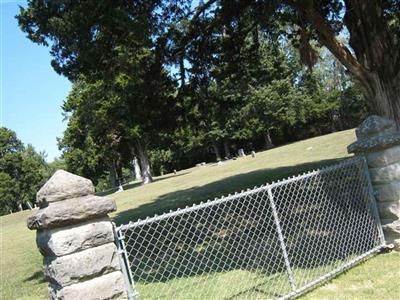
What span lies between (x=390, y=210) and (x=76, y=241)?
457 cm

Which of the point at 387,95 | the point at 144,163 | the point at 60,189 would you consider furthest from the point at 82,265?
the point at 144,163

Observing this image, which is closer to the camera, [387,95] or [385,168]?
[385,168]

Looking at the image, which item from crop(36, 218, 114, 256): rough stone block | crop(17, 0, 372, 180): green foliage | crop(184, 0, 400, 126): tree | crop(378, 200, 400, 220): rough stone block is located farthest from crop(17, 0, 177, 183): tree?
crop(36, 218, 114, 256): rough stone block

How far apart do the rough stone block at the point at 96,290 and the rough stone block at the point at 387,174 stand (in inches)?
163

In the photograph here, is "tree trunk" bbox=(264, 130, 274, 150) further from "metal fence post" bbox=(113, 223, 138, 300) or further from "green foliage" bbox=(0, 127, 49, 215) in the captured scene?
"metal fence post" bbox=(113, 223, 138, 300)

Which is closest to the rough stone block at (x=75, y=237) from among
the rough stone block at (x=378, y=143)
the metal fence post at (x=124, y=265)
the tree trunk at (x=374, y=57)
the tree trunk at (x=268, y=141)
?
the metal fence post at (x=124, y=265)

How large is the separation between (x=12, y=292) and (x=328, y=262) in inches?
234

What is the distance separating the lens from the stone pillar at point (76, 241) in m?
4.07

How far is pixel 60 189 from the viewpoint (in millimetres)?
4234

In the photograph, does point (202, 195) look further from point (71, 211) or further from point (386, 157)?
point (71, 211)

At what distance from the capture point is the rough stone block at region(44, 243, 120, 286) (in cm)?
407

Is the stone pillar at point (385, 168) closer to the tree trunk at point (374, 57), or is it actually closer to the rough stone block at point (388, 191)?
the rough stone block at point (388, 191)

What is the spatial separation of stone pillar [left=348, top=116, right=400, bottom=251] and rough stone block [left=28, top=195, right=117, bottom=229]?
4119mm

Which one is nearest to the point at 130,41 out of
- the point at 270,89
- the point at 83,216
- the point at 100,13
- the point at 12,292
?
the point at 100,13
